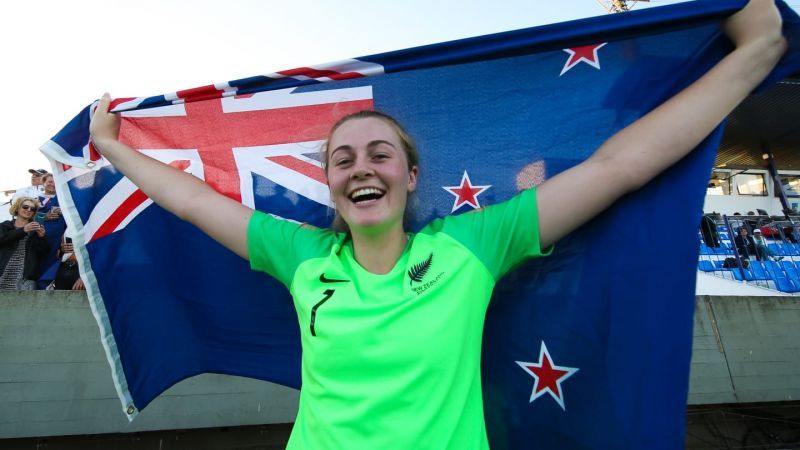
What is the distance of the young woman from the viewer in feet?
4.10

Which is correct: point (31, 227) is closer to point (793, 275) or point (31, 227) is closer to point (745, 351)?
point (745, 351)

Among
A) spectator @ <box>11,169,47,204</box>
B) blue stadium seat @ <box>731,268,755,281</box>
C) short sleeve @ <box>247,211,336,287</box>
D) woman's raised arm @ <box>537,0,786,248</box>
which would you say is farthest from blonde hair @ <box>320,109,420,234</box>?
blue stadium seat @ <box>731,268,755,281</box>

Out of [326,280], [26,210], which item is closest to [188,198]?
[326,280]

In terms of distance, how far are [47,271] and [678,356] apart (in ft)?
20.8

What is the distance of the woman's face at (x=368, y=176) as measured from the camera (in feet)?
5.11

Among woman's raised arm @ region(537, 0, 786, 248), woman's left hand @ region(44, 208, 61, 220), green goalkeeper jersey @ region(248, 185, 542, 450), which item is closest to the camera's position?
green goalkeeper jersey @ region(248, 185, 542, 450)

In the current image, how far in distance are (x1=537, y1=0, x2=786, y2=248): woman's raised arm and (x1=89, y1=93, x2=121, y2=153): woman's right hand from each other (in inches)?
82.4

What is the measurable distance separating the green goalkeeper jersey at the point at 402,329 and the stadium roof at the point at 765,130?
19.8 m

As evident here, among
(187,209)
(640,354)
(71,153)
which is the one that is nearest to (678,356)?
(640,354)

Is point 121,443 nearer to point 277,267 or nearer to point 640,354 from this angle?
point 277,267

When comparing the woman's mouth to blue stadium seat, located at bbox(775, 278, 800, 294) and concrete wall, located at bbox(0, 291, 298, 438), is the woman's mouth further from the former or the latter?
blue stadium seat, located at bbox(775, 278, 800, 294)

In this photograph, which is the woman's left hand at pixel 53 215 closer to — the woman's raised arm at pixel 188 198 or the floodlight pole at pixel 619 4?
the woman's raised arm at pixel 188 198

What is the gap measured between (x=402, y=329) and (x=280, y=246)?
66 cm

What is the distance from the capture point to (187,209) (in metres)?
1.77
